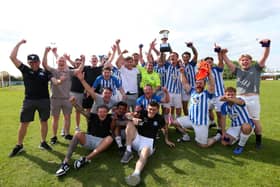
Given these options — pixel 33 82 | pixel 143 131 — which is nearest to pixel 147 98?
pixel 143 131

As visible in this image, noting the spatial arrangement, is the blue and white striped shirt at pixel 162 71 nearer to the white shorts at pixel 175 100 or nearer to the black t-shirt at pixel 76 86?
the white shorts at pixel 175 100

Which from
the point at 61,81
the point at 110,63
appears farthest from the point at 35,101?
the point at 110,63

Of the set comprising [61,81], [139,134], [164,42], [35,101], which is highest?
[164,42]

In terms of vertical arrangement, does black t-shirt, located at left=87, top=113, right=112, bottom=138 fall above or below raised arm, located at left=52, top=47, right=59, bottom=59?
below

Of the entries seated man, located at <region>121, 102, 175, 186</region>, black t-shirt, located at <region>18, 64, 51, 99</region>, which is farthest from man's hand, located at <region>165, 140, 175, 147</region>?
black t-shirt, located at <region>18, 64, 51, 99</region>

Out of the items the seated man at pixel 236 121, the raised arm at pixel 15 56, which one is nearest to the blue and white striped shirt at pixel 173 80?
the seated man at pixel 236 121

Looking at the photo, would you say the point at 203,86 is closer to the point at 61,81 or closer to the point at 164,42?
the point at 164,42

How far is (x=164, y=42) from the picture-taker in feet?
25.7

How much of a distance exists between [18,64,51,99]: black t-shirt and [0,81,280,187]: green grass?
4.92 ft

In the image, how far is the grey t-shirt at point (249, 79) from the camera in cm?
627

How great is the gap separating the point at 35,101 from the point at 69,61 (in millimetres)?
2841

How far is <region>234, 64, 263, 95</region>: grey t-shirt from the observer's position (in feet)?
20.6

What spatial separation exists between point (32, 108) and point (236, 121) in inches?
212

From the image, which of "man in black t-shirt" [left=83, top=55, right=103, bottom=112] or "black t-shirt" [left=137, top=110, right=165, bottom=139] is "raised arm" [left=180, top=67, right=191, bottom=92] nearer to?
"black t-shirt" [left=137, top=110, right=165, bottom=139]
